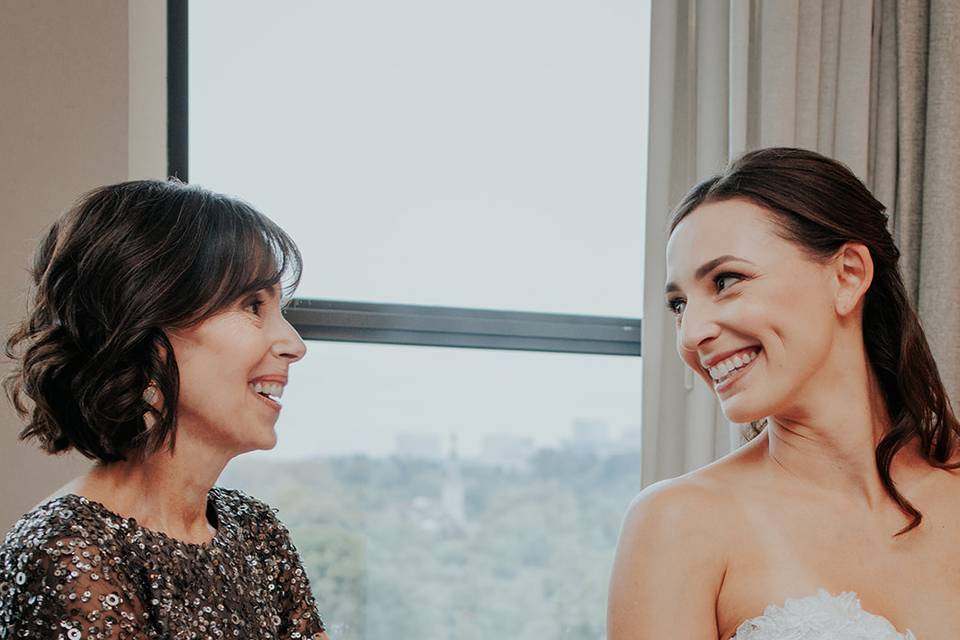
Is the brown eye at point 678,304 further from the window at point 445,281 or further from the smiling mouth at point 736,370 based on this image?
the window at point 445,281

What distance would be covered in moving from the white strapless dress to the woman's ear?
1.44 ft

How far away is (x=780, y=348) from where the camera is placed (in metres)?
1.59

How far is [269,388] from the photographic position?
56.7 inches

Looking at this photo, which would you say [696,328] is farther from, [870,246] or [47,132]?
[47,132]

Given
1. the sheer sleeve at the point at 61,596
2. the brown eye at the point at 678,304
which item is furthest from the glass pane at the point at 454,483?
the sheer sleeve at the point at 61,596

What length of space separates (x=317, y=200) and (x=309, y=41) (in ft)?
1.20

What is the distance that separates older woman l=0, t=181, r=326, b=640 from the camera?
1.30m

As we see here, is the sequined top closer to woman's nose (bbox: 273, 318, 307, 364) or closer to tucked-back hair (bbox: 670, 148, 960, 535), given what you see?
woman's nose (bbox: 273, 318, 307, 364)

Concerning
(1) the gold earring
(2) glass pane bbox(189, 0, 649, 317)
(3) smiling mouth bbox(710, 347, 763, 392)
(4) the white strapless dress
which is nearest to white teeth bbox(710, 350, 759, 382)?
(3) smiling mouth bbox(710, 347, 763, 392)

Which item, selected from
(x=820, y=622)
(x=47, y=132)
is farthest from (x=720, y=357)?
(x=47, y=132)

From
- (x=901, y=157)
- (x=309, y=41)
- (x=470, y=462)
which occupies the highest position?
(x=309, y=41)

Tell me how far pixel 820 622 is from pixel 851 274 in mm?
532

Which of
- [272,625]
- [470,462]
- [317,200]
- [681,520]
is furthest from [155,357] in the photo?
[470,462]

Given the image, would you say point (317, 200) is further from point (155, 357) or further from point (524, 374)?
point (155, 357)
